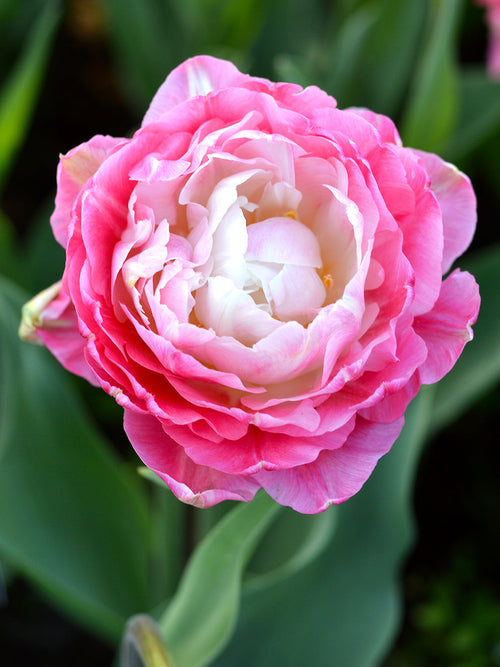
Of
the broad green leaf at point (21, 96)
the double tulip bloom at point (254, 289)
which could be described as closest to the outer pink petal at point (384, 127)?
the double tulip bloom at point (254, 289)

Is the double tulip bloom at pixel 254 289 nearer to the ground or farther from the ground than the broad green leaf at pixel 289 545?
farther from the ground

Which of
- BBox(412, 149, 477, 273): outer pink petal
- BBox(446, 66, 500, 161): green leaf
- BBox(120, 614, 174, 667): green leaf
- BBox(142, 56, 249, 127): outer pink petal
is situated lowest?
BBox(120, 614, 174, 667): green leaf

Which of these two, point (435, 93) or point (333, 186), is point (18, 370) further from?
point (435, 93)

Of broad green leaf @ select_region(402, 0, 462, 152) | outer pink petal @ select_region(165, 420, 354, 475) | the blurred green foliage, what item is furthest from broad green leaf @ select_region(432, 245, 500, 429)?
outer pink petal @ select_region(165, 420, 354, 475)

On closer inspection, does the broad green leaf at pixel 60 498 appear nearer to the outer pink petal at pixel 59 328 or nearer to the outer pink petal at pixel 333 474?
the outer pink petal at pixel 59 328

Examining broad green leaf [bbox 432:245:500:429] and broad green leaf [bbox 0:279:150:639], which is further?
broad green leaf [bbox 432:245:500:429]

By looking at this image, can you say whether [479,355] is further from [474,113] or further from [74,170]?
[74,170]

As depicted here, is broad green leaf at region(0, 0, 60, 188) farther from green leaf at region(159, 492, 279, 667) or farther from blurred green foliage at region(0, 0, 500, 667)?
green leaf at region(159, 492, 279, 667)

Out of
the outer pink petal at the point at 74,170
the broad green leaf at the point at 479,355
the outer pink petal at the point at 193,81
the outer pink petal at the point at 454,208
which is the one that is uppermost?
the outer pink petal at the point at 193,81
